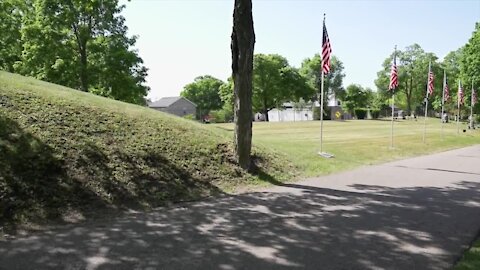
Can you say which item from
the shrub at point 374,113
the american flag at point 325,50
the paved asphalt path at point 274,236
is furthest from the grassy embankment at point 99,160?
the shrub at point 374,113

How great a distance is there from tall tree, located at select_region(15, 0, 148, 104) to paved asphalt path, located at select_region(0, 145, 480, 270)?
2709 cm

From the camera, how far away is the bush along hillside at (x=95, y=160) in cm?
725

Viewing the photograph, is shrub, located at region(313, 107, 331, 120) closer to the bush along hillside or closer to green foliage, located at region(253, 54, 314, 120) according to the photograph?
green foliage, located at region(253, 54, 314, 120)

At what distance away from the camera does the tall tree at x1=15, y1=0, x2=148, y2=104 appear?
33281 mm

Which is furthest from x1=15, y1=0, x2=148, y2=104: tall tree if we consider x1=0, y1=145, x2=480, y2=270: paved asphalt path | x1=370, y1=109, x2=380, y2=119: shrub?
x1=370, y1=109, x2=380, y2=119: shrub

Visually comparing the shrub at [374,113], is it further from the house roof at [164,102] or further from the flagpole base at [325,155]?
the flagpole base at [325,155]

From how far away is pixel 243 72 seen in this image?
37.1 ft

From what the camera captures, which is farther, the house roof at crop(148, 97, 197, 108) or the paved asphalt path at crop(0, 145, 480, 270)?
the house roof at crop(148, 97, 197, 108)

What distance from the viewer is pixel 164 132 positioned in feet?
39.1

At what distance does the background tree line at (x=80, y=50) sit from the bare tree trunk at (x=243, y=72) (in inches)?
959

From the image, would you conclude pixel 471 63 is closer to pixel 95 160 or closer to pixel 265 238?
pixel 95 160

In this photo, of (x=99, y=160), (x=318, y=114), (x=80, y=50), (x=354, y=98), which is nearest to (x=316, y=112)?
(x=318, y=114)

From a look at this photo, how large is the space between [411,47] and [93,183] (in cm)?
10475

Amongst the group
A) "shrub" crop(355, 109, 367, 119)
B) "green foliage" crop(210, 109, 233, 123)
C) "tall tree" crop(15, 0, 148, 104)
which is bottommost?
"green foliage" crop(210, 109, 233, 123)
